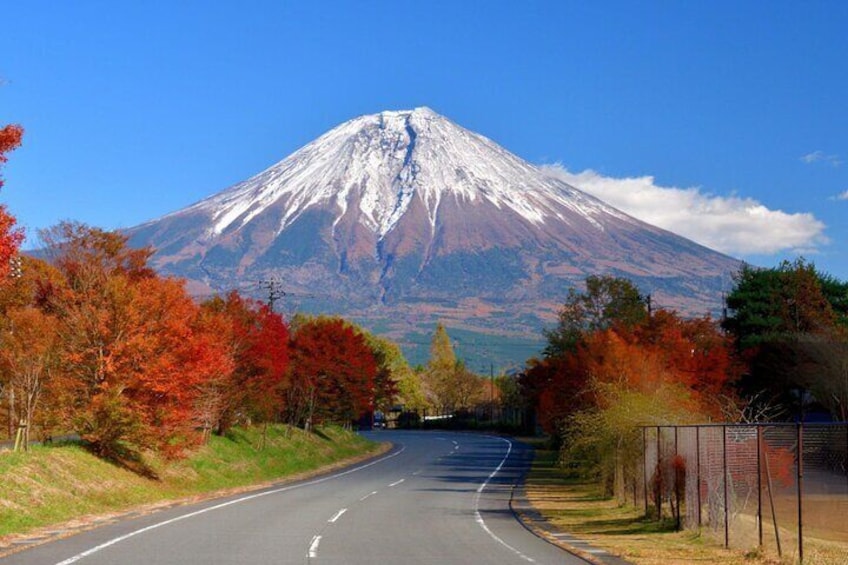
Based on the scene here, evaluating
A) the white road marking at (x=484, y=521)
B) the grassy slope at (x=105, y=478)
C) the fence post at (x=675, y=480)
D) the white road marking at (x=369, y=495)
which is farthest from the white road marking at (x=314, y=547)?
the white road marking at (x=369, y=495)

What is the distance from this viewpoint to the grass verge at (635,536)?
17.6m

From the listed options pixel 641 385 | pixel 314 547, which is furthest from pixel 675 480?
pixel 641 385

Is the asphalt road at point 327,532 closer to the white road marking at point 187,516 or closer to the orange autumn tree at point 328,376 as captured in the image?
the white road marking at point 187,516

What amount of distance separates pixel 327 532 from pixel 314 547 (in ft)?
9.17

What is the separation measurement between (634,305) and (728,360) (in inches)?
570

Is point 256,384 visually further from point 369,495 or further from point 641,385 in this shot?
point 641,385

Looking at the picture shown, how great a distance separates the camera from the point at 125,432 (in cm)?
3092

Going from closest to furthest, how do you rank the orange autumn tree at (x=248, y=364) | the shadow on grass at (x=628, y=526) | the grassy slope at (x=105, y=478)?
the grassy slope at (x=105, y=478), the shadow on grass at (x=628, y=526), the orange autumn tree at (x=248, y=364)

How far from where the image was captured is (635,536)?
2223cm

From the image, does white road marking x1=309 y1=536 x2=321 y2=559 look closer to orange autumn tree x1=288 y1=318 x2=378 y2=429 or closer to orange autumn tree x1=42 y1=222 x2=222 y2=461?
orange autumn tree x1=42 y1=222 x2=222 y2=461

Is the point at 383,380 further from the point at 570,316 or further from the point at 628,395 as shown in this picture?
the point at 628,395

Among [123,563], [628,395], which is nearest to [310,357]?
[628,395]

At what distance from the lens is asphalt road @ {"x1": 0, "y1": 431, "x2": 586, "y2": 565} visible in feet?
55.5

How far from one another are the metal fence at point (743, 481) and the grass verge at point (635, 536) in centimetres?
38
